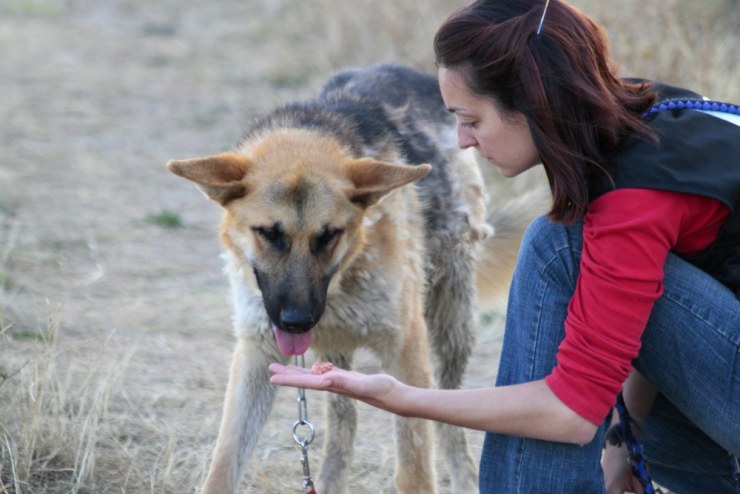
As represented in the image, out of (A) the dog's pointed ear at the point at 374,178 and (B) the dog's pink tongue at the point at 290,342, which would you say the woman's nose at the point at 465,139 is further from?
(B) the dog's pink tongue at the point at 290,342

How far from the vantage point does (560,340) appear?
9.53ft

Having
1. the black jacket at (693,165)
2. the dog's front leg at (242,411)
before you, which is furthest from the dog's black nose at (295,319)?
the black jacket at (693,165)

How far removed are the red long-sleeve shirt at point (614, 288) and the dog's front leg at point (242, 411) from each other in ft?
4.52

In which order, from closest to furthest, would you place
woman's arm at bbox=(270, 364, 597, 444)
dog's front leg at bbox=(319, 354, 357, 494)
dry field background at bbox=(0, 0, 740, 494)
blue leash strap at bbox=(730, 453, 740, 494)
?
woman's arm at bbox=(270, 364, 597, 444)
blue leash strap at bbox=(730, 453, 740, 494)
dry field background at bbox=(0, 0, 740, 494)
dog's front leg at bbox=(319, 354, 357, 494)

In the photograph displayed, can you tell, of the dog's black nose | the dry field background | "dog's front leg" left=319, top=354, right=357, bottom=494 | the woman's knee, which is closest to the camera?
the woman's knee

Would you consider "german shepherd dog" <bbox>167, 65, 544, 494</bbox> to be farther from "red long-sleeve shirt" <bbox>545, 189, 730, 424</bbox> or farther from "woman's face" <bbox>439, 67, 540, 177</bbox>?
"red long-sleeve shirt" <bbox>545, 189, 730, 424</bbox>

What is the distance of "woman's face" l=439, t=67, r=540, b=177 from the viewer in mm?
2854

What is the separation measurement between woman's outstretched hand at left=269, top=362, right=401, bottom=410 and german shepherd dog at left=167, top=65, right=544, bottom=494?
66 centimetres

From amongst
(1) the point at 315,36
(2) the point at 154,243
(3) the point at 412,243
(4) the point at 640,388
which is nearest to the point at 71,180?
(2) the point at 154,243

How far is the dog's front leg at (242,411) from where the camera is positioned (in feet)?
12.1

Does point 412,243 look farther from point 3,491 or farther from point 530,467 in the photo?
point 3,491

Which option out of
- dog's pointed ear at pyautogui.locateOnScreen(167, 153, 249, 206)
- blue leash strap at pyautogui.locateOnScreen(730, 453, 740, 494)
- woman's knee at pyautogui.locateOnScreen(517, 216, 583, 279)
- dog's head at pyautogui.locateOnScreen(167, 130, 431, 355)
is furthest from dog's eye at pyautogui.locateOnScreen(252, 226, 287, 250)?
blue leash strap at pyautogui.locateOnScreen(730, 453, 740, 494)

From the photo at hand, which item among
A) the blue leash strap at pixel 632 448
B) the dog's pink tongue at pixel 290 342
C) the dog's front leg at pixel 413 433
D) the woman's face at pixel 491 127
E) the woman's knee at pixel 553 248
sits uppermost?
the woman's face at pixel 491 127

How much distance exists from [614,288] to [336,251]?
48.9 inches
